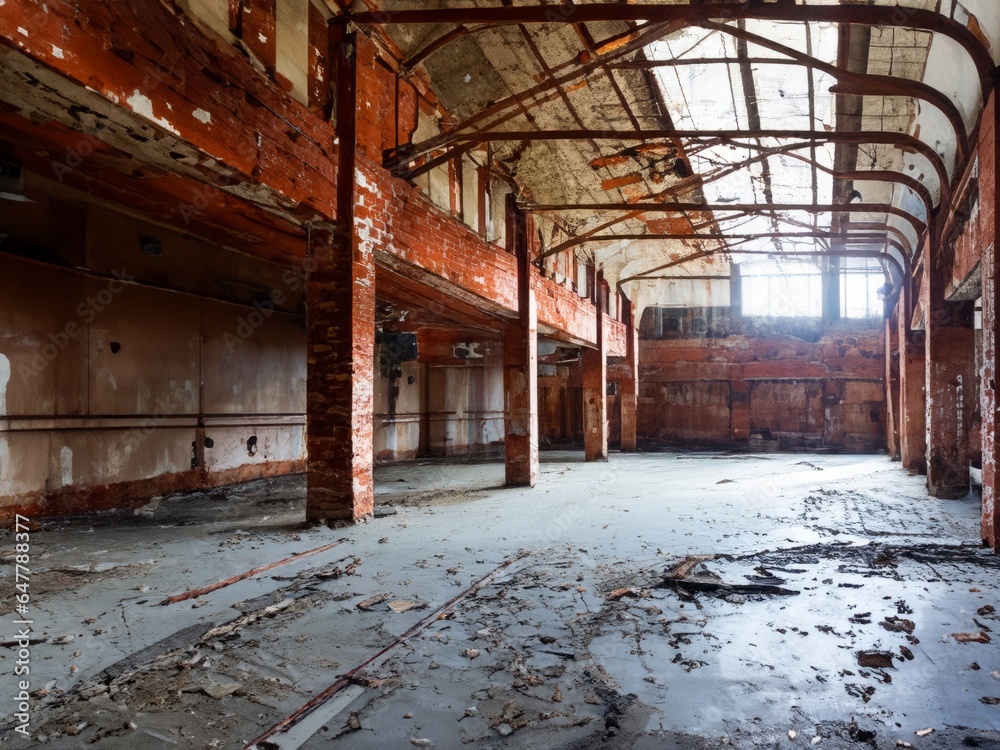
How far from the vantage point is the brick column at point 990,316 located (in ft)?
17.9

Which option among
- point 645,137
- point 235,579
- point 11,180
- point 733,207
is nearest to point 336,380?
point 235,579

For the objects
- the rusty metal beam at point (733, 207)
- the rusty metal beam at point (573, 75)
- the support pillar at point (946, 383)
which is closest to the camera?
the rusty metal beam at point (573, 75)

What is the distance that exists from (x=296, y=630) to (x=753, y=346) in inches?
749

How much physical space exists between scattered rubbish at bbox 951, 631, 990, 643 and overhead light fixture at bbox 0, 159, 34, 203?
7799 millimetres

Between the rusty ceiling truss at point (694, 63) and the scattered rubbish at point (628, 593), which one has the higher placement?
the rusty ceiling truss at point (694, 63)

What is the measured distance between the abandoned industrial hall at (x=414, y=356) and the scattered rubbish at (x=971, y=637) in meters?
0.06

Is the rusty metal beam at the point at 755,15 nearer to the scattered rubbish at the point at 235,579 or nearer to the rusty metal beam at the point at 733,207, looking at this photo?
the rusty metal beam at the point at 733,207

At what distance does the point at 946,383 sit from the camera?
29.0 ft

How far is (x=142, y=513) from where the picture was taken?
7484 millimetres

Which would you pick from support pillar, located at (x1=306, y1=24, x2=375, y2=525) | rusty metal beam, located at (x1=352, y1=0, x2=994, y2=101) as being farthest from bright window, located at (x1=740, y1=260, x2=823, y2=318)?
support pillar, located at (x1=306, y1=24, x2=375, y2=525)

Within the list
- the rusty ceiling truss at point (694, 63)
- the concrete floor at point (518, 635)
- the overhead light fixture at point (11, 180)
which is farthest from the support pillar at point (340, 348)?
the overhead light fixture at point (11, 180)

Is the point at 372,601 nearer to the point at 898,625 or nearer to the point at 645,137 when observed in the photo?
the point at 898,625

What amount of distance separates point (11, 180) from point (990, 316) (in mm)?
8846

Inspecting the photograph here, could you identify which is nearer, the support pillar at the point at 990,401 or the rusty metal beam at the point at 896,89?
the support pillar at the point at 990,401
